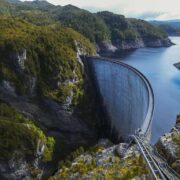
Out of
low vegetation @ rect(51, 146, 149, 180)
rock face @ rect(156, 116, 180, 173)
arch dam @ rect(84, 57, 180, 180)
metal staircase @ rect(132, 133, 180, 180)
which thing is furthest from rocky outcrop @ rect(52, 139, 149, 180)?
arch dam @ rect(84, 57, 180, 180)

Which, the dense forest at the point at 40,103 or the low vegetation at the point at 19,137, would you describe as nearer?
the low vegetation at the point at 19,137

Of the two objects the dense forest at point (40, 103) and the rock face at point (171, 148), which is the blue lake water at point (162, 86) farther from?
the rock face at point (171, 148)

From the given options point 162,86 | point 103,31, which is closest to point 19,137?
point 162,86

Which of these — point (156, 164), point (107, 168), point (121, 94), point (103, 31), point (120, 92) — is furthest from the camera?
point (103, 31)

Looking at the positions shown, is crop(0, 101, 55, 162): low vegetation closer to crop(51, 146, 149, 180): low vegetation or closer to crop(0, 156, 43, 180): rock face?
crop(0, 156, 43, 180): rock face

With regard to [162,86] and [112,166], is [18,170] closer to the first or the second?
[112,166]

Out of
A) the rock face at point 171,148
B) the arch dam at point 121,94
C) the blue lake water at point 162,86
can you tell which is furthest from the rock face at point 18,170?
the rock face at point 171,148

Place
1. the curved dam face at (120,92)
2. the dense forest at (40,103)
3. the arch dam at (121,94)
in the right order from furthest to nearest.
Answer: the dense forest at (40,103) < the curved dam face at (120,92) < the arch dam at (121,94)
